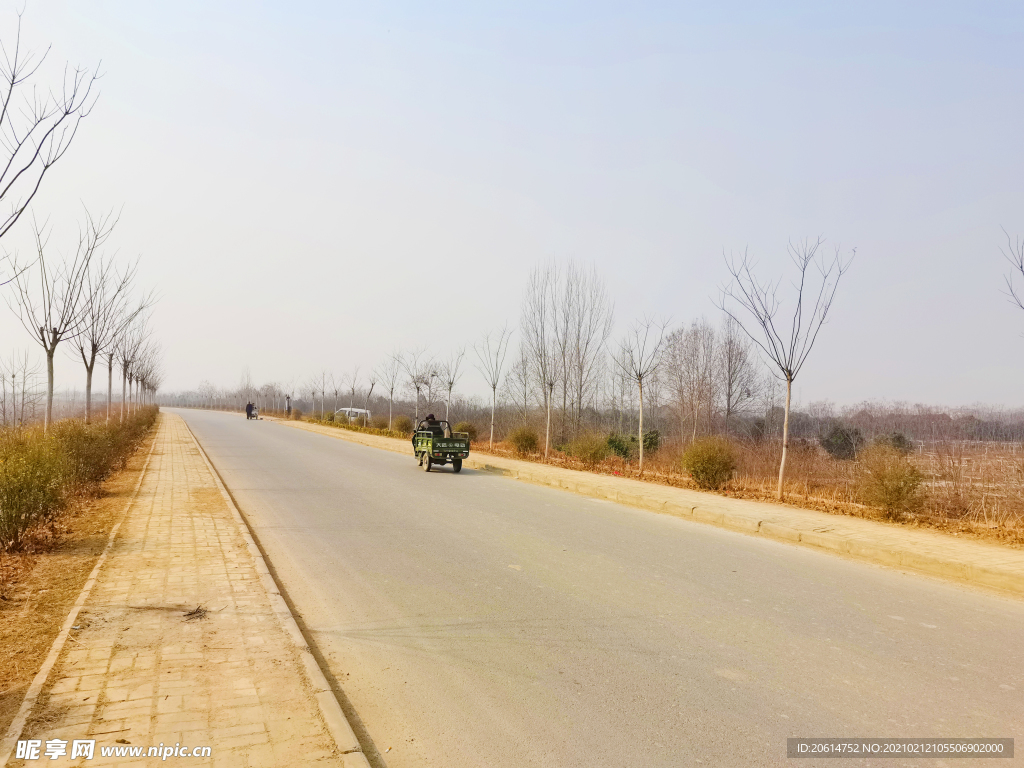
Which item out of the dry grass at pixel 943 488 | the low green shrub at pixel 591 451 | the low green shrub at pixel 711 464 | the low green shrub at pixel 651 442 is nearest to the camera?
the dry grass at pixel 943 488

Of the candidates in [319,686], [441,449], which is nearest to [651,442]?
[441,449]

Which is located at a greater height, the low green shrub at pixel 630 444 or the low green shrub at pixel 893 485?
the low green shrub at pixel 893 485

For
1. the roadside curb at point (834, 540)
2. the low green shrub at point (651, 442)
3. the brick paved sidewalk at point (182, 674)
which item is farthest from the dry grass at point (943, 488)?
the low green shrub at point (651, 442)

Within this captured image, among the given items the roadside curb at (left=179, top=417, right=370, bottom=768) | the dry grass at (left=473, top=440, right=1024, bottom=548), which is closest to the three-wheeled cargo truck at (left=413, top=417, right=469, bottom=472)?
the dry grass at (left=473, top=440, right=1024, bottom=548)

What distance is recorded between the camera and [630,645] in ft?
16.3

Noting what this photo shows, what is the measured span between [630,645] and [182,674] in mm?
3115

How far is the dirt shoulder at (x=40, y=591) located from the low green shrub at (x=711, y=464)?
11.4 m

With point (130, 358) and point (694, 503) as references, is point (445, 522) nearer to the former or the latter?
point (694, 503)

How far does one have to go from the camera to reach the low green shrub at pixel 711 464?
14703mm

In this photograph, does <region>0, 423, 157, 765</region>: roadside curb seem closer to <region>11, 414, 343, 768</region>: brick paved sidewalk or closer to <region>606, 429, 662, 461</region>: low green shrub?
<region>11, 414, 343, 768</region>: brick paved sidewalk

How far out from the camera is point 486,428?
4084 centimetres

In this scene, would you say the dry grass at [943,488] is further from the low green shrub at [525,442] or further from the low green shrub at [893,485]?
the low green shrub at [525,442]

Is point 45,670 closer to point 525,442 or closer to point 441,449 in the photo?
point 441,449

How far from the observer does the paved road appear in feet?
12.1
